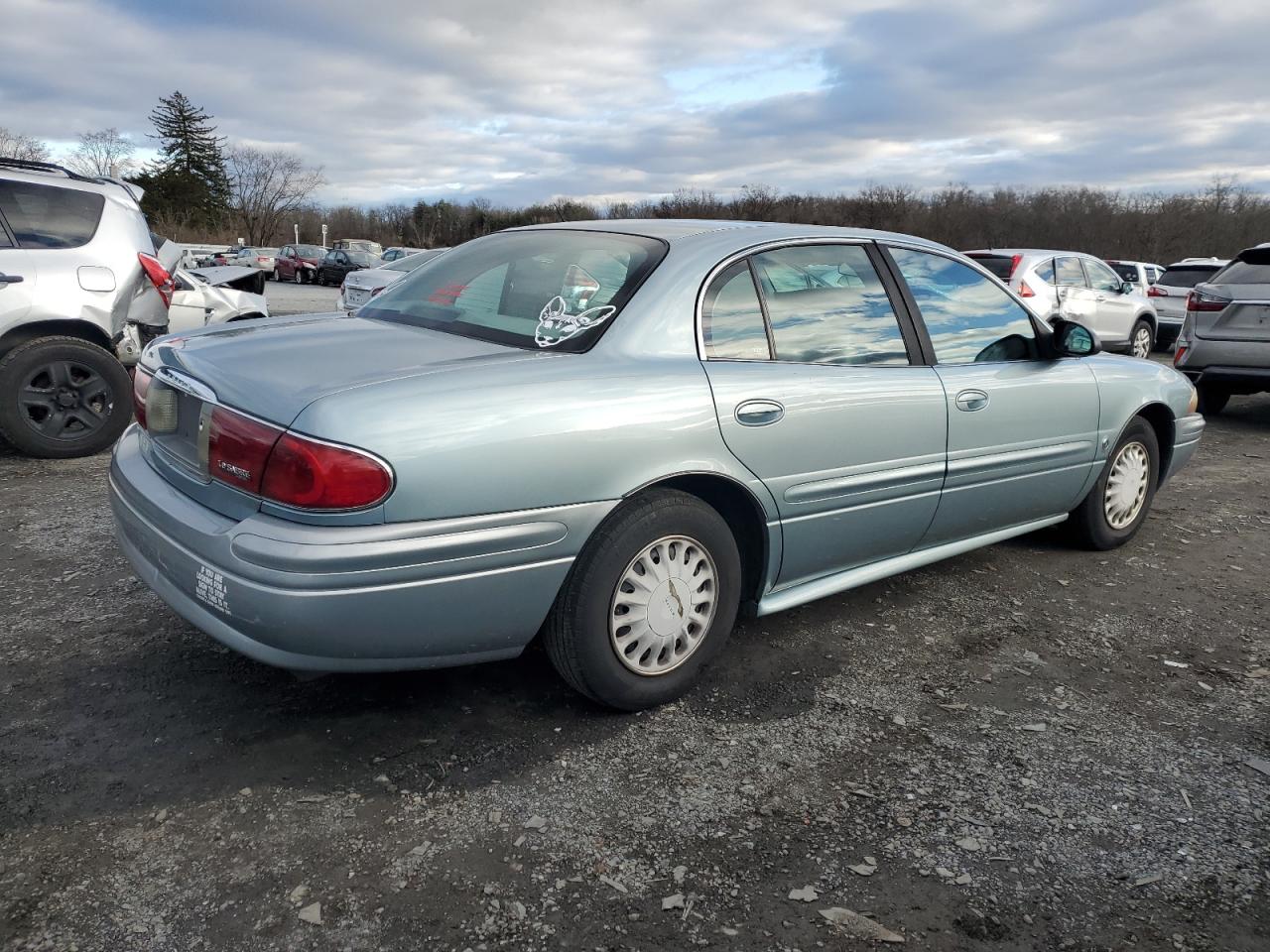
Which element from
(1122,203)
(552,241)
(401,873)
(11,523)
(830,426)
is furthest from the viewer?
(1122,203)

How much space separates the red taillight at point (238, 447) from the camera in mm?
2395

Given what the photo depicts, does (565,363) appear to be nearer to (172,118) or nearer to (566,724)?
(566,724)

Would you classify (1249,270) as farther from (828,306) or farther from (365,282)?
(365,282)

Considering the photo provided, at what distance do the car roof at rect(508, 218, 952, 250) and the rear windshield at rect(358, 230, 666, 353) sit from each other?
75 mm

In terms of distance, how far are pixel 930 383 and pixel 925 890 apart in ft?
6.39

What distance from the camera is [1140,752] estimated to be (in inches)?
113

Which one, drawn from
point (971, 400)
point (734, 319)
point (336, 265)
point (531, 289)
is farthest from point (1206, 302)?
point (336, 265)

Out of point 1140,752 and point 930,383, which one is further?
point 930,383

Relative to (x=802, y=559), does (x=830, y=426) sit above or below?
above

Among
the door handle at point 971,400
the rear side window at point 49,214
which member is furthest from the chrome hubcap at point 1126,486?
the rear side window at point 49,214

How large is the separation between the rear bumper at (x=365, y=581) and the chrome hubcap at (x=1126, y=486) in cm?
316

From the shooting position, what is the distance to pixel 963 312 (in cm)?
389

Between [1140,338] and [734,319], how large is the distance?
13187 millimetres

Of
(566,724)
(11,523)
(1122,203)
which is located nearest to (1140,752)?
(566,724)
